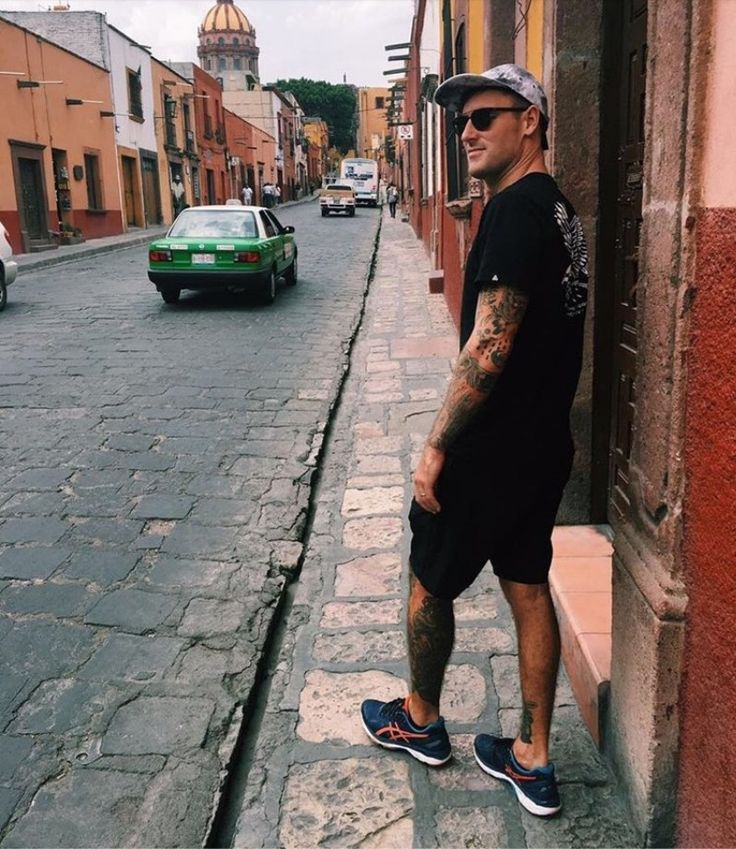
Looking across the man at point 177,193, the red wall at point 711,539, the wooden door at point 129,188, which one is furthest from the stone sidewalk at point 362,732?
the man at point 177,193

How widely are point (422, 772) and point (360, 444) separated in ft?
11.6

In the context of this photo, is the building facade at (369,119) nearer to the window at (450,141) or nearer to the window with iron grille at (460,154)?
the window at (450,141)

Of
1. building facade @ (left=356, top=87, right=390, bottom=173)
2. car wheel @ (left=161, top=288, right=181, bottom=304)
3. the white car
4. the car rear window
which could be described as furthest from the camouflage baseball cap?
building facade @ (left=356, top=87, right=390, bottom=173)

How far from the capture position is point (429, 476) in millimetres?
2223

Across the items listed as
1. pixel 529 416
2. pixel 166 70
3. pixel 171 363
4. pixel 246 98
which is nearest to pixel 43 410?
pixel 171 363

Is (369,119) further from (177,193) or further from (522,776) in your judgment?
(522,776)

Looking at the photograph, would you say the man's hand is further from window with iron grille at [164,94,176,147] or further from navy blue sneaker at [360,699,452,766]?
window with iron grille at [164,94,176,147]

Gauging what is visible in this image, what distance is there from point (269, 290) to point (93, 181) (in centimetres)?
1869

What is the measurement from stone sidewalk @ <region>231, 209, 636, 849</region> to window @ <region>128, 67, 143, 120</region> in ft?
103

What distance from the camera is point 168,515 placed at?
4.64m

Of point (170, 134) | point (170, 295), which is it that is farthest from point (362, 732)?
point (170, 134)

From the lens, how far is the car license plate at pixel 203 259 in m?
11.9

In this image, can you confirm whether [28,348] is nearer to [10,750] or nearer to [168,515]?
[168,515]

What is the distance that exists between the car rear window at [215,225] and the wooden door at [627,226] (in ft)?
30.3
